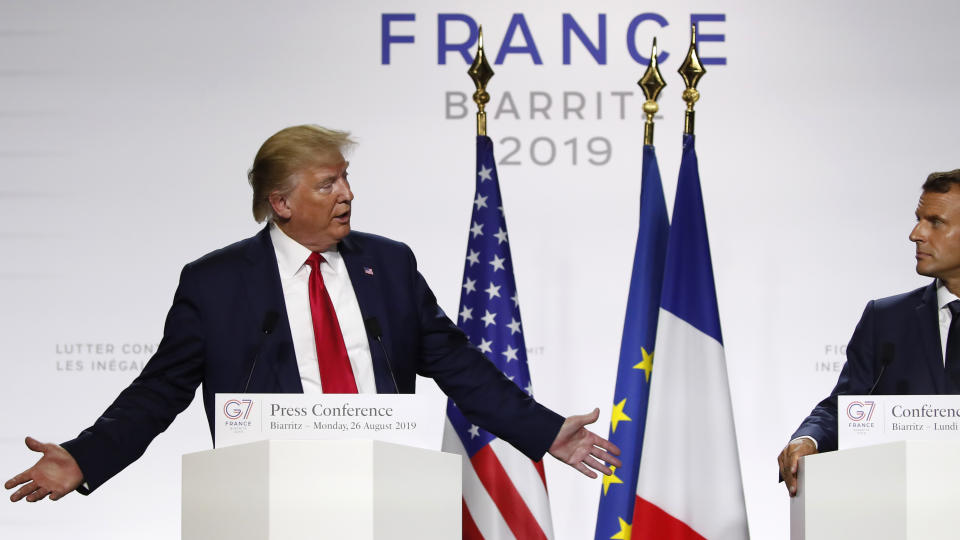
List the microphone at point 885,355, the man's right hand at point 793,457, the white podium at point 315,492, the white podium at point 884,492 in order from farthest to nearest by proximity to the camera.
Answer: the microphone at point 885,355 < the man's right hand at point 793,457 < the white podium at point 884,492 < the white podium at point 315,492

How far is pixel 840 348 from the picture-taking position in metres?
4.70

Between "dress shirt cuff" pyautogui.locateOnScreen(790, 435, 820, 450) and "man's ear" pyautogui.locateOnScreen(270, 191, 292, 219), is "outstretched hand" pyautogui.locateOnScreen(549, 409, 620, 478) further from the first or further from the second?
"man's ear" pyautogui.locateOnScreen(270, 191, 292, 219)

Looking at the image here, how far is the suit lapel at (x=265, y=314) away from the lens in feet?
9.89

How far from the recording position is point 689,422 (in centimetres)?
364

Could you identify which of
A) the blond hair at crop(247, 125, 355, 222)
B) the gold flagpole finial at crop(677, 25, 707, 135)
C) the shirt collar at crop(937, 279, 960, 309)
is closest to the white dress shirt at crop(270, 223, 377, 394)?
the blond hair at crop(247, 125, 355, 222)

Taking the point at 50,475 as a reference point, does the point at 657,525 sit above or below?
below

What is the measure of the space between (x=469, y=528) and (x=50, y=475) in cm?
149

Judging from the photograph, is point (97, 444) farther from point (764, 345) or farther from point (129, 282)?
point (764, 345)

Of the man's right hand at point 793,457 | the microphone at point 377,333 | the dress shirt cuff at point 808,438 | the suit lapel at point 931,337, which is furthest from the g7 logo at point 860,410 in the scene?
the microphone at point 377,333

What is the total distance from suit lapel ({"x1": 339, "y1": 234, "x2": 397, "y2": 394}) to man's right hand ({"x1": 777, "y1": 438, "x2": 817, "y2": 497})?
3.42 ft

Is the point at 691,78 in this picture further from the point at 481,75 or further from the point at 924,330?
the point at 924,330

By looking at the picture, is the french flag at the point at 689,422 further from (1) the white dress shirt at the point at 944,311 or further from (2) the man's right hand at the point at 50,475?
(2) the man's right hand at the point at 50,475

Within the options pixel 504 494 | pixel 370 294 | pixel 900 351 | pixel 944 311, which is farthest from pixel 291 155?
pixel 944 311

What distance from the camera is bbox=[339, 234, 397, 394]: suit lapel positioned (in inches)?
123
